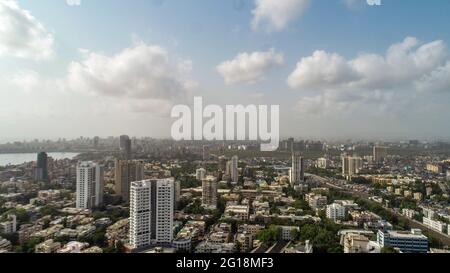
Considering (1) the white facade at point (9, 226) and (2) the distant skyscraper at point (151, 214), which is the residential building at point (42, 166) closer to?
(1) the white facade at point (9, 226)

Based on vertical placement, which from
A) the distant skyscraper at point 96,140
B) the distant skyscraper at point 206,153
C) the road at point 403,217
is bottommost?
the road at point 403,217

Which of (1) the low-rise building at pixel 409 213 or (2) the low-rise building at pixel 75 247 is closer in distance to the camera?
(2) the low-rise building at pixel 75 247

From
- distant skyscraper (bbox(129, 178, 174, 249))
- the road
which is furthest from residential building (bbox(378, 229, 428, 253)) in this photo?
distant skyscraper (bbox(129, 178, 174, 249))

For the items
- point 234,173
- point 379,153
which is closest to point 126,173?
point 234,173

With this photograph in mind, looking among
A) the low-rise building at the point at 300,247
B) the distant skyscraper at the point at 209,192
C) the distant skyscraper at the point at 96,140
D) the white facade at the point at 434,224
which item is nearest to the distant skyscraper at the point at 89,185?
the distant skyscraper at the point at 96,140

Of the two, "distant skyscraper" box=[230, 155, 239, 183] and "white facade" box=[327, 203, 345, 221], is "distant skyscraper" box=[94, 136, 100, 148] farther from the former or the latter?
"white facade" box=[327, 203, 345, 221]
